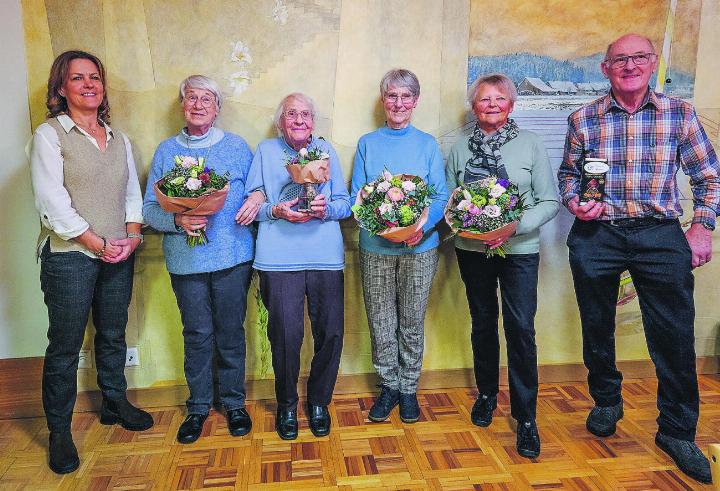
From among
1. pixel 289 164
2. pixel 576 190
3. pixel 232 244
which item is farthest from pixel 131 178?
pixel 576 190

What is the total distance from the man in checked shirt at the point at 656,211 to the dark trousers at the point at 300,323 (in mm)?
1195

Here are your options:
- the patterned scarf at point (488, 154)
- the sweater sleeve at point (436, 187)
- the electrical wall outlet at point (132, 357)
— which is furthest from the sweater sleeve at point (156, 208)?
the patterned scarf at point (488, 154)

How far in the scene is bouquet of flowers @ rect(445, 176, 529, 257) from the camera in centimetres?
245

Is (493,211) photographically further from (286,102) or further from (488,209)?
(286,102)

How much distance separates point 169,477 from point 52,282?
3.25ft

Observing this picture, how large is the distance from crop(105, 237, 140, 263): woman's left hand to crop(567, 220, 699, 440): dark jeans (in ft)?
6.72

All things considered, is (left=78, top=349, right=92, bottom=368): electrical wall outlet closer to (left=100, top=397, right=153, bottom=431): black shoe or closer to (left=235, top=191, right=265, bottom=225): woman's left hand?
(left=100, top=397, right=153, bottom=431): black shoe

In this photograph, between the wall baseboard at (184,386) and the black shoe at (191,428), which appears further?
the wall baseboard at (184,386)

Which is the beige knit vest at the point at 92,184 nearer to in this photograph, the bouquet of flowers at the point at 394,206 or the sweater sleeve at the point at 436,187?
the bouquet of flowers at the point at 394,206

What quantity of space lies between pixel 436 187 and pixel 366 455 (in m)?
1.29

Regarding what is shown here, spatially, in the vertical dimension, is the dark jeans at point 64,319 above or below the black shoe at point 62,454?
above

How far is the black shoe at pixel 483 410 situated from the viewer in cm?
293

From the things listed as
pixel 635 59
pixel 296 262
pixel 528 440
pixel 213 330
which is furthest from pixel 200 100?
pixel 528 440

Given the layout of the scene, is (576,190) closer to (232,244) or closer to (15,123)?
(232,244)
